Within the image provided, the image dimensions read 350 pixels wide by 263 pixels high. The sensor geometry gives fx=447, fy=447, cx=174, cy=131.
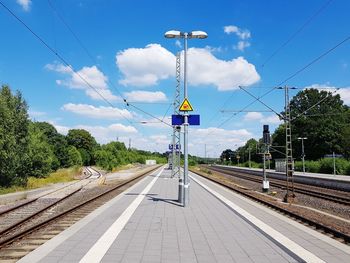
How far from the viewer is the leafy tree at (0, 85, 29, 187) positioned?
36.0 metres

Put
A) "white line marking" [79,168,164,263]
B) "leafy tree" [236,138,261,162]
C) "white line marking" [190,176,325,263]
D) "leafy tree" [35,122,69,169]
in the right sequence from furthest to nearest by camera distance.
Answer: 1. "leafy tree" [236,138,261,162]
2. "leafy tree" [35,122,69,169]
3. "white line marking" [190,176,325,263]
4. "white line marking" [79,168,164,263]

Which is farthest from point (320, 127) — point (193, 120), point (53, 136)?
point (193, 120)

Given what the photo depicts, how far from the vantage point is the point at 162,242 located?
29.7 feet

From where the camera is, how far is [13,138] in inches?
1455

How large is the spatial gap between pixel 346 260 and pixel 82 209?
40.7ft

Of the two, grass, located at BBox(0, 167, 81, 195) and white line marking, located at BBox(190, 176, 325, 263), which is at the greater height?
grass, located at BBox(0, 167, 81, 195)

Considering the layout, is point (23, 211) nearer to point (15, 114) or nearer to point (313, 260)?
point (313, 260)

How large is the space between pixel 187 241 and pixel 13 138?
30946mm

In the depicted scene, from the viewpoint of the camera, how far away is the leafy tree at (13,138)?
118 feet

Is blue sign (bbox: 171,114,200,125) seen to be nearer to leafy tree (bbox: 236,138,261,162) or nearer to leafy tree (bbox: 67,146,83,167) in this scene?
leafy tree (bbox: 67,146,83,167)

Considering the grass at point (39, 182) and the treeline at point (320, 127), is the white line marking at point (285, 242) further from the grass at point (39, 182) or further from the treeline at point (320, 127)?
the treeline at point (320, 127)

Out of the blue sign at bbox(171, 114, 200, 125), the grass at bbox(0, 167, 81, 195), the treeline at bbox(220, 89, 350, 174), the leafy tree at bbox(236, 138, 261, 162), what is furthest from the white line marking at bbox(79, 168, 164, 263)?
the leafy tree at bbox(236, 138, 261, 162)

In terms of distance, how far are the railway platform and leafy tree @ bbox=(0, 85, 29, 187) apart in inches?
981

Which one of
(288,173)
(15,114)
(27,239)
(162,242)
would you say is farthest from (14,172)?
(162,242)
